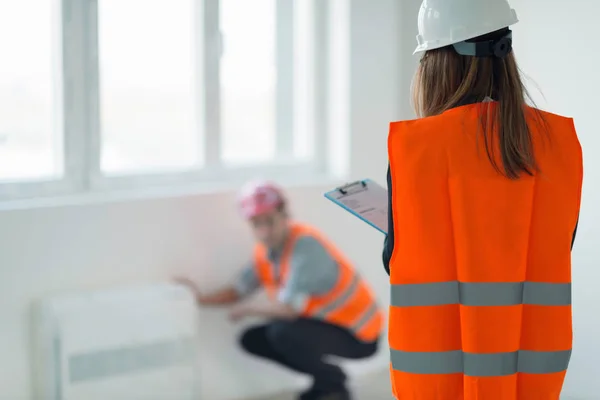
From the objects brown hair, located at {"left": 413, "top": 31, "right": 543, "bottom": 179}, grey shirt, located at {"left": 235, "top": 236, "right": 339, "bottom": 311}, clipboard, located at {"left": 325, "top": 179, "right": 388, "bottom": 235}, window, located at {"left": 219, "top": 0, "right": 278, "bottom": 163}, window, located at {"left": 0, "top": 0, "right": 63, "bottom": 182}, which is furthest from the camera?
window, located at {"left": 219, "top": 0, "right": 278, "bottom": 163}

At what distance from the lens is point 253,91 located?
308 cm

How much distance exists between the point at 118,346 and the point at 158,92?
3.26 feet

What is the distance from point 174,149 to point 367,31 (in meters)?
0.95

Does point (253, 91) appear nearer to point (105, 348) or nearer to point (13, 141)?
point (13, 141)

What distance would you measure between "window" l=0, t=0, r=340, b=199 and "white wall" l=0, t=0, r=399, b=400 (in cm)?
16

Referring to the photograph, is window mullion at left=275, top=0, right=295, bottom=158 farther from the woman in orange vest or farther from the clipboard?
the woman in orange vest

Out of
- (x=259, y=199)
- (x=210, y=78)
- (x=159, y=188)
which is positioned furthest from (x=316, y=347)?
(x=210, y=78)

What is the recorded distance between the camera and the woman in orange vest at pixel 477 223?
3.92 ft

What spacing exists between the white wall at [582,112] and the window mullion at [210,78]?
139cm

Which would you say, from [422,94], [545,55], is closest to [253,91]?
[545,55]

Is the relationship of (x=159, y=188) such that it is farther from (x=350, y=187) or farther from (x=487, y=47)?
(x=487, y=47)

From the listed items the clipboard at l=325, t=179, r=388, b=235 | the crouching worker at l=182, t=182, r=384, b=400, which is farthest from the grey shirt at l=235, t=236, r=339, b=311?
the clipboard at l=325, t=179, r=388, b=235

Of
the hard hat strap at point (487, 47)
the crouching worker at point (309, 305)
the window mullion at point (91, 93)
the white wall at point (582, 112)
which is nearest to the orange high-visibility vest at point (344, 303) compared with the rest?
the crouching worker at point (309, 305)

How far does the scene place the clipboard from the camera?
133cm
